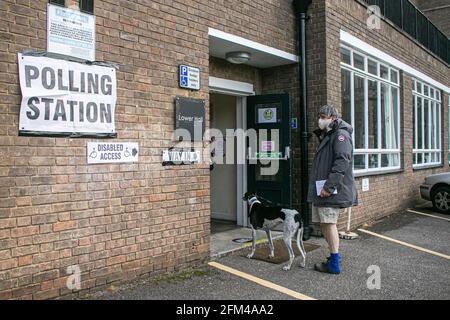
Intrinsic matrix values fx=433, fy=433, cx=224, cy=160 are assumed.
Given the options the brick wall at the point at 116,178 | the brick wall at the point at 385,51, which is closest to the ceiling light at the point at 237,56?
the brick wall at the point at 116,178

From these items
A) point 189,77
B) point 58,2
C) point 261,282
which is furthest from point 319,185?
point 58,2

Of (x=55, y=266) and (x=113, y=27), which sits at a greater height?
(x=113, y=27)

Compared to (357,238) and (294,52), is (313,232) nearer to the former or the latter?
(357,238)

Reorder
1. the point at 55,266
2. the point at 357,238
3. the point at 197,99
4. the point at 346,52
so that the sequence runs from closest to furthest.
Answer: the point at 55,266, the point at 197,99, the point at 357,238, the point at 346,52

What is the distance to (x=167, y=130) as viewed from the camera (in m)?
5.17

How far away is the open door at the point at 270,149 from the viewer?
741cm

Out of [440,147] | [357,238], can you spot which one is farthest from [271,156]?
[440,147]

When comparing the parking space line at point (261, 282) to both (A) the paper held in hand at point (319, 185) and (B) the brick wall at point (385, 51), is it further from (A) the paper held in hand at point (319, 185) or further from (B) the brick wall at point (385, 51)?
(B) the brick wall at point (385, 51)

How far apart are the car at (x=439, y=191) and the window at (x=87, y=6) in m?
9.33

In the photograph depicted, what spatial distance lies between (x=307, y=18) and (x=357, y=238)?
3906 millimetres

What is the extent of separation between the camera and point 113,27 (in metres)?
4.59

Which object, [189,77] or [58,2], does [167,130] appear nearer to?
[189,77]

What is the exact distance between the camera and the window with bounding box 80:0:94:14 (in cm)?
430
